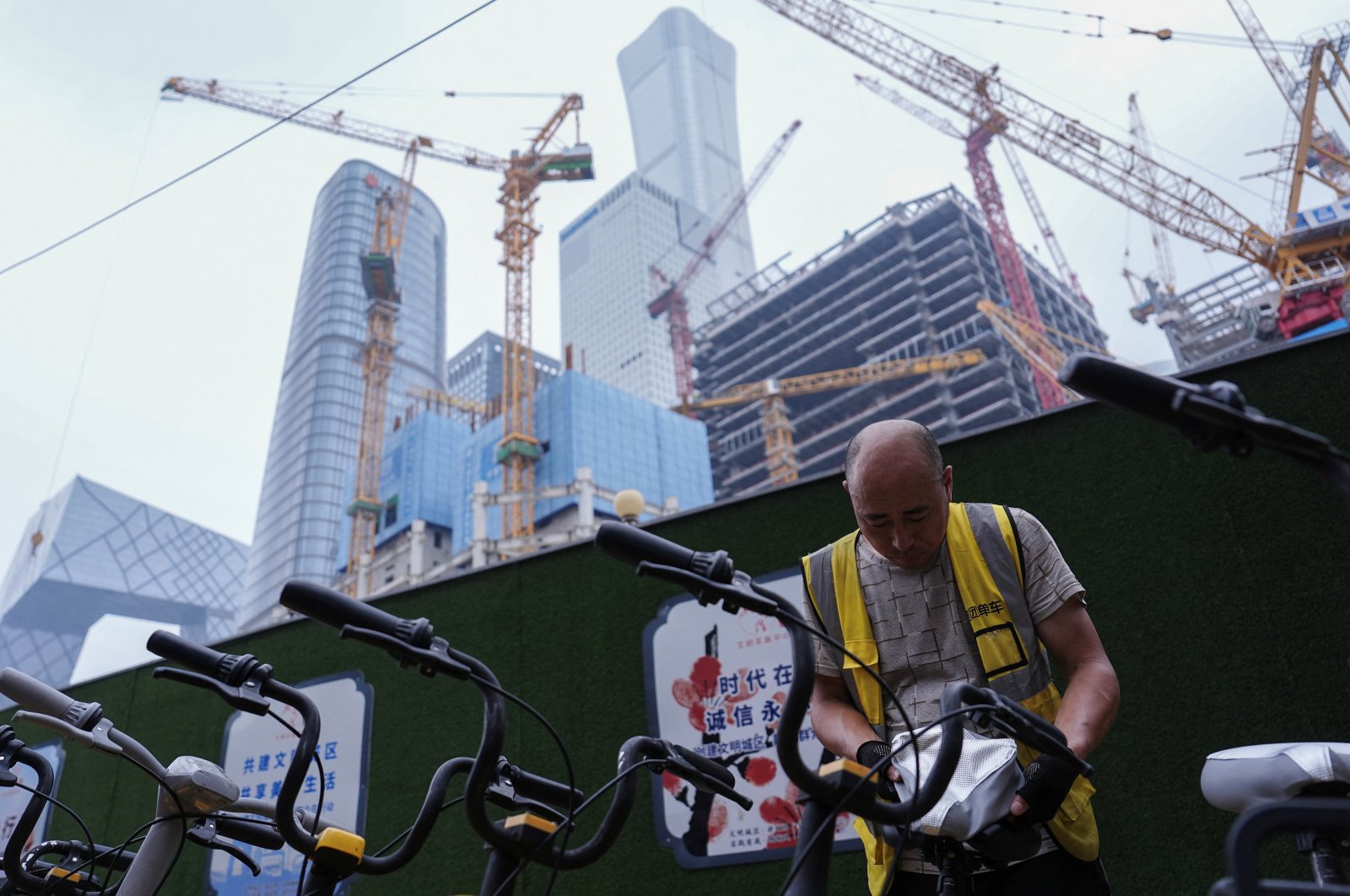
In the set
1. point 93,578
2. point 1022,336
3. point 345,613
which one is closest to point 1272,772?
point 345,613

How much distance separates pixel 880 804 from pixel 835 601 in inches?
25.9

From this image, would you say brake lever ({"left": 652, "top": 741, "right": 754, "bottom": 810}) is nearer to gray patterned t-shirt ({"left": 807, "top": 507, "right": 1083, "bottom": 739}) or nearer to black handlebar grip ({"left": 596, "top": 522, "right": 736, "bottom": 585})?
gray patterned t-shirt ({"left": 807, "top": 507, "right": 1083, "bottom": 739})

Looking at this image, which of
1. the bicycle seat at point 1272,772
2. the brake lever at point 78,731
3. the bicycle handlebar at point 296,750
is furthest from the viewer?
the brake lever at point 78,731

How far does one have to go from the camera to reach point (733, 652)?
126 inches

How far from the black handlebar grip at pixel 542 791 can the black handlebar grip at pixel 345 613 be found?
0.43 meters

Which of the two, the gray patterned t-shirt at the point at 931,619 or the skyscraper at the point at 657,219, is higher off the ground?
the skyscraper at the point at 657,219

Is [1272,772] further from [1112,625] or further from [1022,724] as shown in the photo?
[1112,625]

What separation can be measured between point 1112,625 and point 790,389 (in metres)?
60.4

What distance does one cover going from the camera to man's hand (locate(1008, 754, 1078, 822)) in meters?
1.11

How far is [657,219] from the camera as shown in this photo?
4464 inches

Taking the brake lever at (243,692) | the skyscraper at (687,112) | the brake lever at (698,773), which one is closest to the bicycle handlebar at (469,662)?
the brake lever at (698,773)

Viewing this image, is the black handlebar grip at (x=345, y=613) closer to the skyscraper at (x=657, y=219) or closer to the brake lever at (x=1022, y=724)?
the brake lever at (x=1022, y=724)

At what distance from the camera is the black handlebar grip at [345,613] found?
1035 millimetres

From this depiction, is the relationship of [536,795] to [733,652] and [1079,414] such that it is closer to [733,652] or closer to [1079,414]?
[733,652]
